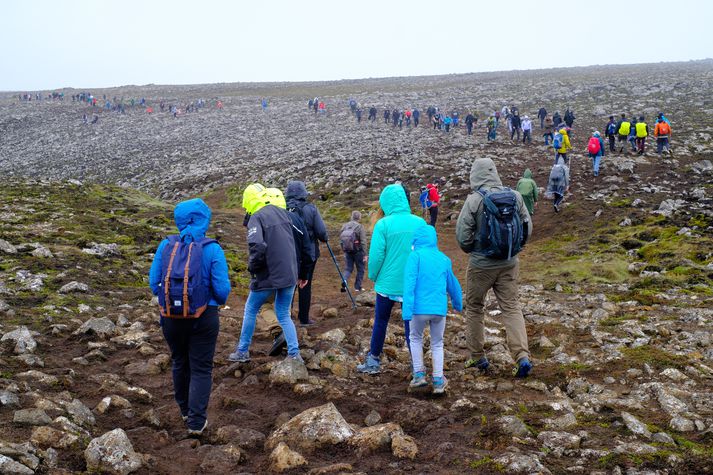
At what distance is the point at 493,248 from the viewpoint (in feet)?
25.1

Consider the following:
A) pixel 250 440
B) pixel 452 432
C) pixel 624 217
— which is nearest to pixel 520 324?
pixel 452 432

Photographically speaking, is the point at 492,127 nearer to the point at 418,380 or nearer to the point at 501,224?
the point at 501,224

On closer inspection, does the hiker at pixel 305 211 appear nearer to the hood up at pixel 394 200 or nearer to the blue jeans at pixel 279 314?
the blue jeans at pixel 279 314

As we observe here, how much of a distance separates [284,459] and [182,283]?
79.3 inches

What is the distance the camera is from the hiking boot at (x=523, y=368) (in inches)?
304

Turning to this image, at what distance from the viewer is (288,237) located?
315 inches

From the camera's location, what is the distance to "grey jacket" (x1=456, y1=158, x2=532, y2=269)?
7801 millimetres

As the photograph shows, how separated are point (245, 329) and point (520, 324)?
3.99 meters

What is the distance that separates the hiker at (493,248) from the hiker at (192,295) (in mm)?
3561

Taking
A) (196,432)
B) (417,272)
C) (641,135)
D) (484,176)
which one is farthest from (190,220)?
(641,135)

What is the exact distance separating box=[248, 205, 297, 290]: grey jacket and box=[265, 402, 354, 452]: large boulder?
224cm

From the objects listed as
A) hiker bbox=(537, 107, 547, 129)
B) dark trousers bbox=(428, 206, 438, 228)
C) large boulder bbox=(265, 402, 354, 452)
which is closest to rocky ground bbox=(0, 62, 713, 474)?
large boulder bbox=(265, 402, 354, 452)

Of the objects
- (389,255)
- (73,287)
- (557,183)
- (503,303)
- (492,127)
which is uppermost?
(492,127)

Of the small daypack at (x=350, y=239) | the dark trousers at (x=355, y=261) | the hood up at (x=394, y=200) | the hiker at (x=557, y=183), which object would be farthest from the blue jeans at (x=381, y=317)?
the hiker at (x=557, y=183)
